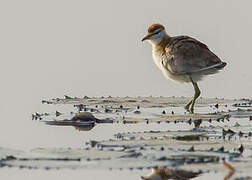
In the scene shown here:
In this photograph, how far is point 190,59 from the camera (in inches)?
676

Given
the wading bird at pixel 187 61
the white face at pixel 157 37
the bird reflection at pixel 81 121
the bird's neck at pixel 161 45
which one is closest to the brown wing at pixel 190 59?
the wading bird at pixel 187 61

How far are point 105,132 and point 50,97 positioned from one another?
5312 mm

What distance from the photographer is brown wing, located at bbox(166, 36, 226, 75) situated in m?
17.1

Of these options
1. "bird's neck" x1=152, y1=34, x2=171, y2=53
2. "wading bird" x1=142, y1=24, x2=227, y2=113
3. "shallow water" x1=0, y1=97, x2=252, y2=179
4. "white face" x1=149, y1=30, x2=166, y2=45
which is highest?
"white face" x1=149, y1=30, x2=166, y2=45

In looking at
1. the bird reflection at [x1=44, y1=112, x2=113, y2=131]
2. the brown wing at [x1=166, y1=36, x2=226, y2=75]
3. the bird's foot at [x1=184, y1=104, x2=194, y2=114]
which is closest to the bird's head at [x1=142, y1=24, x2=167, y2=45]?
the brown wing at [x1=166, y1=36, x2=226, y2=75]

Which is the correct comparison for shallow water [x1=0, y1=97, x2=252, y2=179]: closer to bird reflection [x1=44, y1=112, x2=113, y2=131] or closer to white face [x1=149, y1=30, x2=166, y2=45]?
bird reflection [x1=44, y1=112, x2=113, y2=131]

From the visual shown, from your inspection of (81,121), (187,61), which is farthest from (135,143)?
(187,61)

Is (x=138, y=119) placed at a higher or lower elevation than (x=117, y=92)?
lower

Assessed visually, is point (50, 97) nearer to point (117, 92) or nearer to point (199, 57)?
point (117, 92)

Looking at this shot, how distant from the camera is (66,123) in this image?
15789mm

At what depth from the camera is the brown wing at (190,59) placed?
56.2 ft

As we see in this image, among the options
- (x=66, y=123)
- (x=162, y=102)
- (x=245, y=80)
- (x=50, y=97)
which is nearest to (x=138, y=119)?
(x=66, y=123)

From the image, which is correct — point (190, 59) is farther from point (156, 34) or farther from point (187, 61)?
point (156, 34)

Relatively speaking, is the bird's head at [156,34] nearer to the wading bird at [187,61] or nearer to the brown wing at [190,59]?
the wading bird at [187,61]
